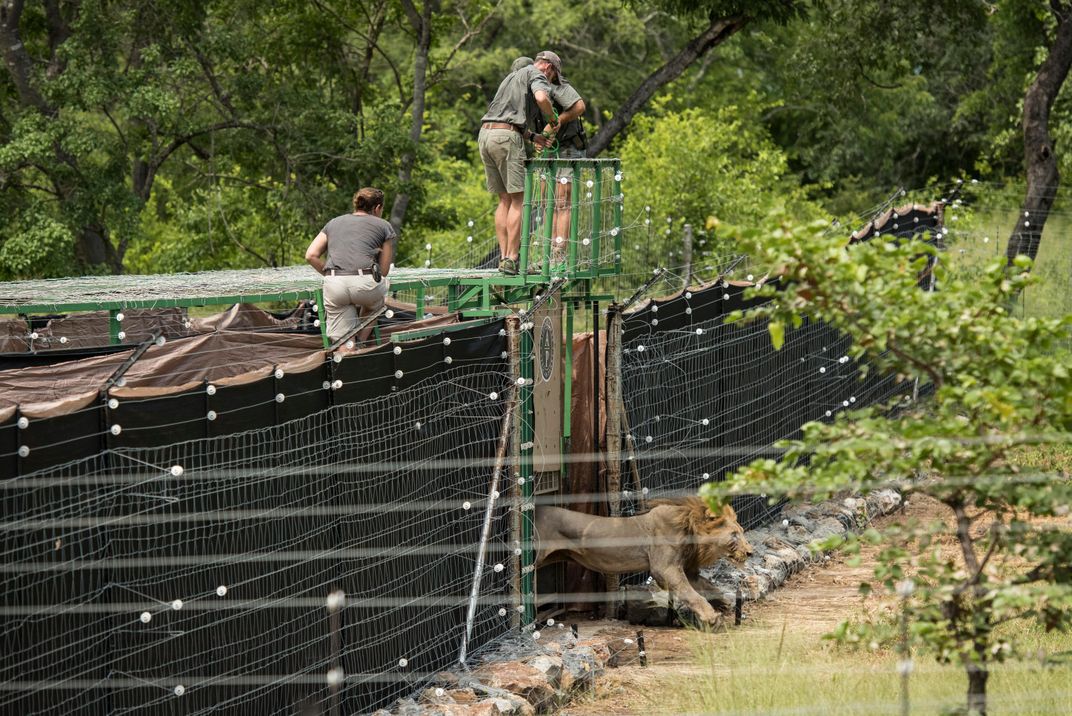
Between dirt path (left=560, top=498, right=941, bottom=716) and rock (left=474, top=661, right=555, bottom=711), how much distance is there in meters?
0.17

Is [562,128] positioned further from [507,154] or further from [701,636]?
[701,636]

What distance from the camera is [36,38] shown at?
73.9ft

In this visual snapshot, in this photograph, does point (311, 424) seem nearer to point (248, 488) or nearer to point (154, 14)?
point (248, 488)

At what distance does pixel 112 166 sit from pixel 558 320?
1130 centimetres

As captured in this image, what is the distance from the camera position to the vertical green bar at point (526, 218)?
10.3m

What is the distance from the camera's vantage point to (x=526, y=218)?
10336 mm

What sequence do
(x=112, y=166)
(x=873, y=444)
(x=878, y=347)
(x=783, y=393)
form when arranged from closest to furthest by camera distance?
(x=873, y=444), (x=878, y=347), (x=783, y=393), (x=112, y=166)

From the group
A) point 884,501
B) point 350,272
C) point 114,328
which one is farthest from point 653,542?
point 884,501

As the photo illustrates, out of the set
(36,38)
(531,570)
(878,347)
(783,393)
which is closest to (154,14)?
(36,38)

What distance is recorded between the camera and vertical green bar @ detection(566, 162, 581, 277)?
10367mm

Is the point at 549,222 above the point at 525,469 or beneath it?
above

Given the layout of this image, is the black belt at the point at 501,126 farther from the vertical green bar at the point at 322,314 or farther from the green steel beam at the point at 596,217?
the vertical green bar at the point at 322,314

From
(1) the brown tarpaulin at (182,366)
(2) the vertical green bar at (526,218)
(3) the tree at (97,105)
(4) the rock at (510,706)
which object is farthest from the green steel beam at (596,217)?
(3) the tree at (97,105)

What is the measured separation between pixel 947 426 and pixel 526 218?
5.68 metres
